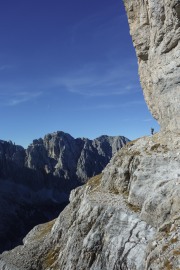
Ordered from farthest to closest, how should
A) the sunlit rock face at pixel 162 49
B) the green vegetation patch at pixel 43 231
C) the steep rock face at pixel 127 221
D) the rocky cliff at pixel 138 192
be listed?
the green vegetation patch at pixel 43 231 → the sunlit rock face at pixel 162 49 → the rocky cliff at pixel 138 192 → the steep rock face at pixel 127 221

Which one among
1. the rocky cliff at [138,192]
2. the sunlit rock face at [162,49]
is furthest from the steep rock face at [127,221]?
the sunlit rock face at [162,49]

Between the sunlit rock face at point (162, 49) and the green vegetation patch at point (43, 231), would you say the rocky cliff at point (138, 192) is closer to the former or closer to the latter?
the sunlit rock face at point (162, 49)

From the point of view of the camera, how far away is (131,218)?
4350 centimetres

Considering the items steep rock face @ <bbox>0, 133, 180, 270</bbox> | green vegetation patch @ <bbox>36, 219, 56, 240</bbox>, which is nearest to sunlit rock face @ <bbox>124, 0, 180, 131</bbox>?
steep rock face @ <bbox>0, 133, 180, 270</bbox>

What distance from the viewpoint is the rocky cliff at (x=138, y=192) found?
40.1m

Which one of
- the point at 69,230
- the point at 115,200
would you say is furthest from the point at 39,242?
the point at 115,200

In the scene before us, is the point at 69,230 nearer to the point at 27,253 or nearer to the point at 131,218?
the point at 27,253

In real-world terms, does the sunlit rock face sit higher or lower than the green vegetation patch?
higher

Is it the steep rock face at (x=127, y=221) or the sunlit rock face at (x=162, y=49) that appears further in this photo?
the sunlit rock face at (x=162, y=49)

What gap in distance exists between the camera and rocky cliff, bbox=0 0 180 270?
40.1 m

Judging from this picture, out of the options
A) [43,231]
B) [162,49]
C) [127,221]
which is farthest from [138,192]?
[43,231]

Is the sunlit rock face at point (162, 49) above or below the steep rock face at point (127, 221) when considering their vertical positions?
above

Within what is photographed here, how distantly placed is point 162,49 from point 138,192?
20.4 m

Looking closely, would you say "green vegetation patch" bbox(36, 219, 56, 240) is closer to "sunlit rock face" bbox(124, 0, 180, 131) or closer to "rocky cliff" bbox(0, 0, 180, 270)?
"rocky cliff" bbox(0, 0, 180, 270)
